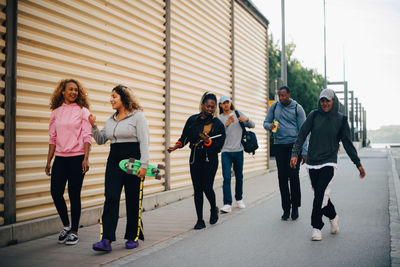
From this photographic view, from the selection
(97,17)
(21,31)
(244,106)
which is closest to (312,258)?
(21,31)

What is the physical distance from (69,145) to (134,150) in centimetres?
82

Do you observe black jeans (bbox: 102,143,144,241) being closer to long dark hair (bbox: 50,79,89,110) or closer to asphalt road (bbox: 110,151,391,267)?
asphalt road (bbox: 110,151,391,267)

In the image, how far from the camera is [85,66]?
7219mm

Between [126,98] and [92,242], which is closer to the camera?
[126,98]

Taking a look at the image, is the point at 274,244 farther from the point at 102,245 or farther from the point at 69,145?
the point at 69,145

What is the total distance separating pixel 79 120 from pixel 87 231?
1754 mm

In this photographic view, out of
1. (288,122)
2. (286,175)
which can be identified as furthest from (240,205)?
(288,122)

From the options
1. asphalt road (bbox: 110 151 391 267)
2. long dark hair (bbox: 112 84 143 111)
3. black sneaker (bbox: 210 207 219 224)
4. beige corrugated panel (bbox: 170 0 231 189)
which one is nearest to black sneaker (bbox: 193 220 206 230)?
asphalt road (bbox: 110 151 391 267)

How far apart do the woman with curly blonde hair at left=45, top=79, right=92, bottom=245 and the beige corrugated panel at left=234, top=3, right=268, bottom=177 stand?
8679 mm

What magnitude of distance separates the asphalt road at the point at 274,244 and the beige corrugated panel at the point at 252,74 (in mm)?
6686

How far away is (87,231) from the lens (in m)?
6.59

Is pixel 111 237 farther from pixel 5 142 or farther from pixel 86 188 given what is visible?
pixel 86 188

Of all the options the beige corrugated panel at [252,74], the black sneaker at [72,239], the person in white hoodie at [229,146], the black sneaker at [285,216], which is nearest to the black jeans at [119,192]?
the black sneaker at [72,239]

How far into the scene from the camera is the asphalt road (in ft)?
16.0
